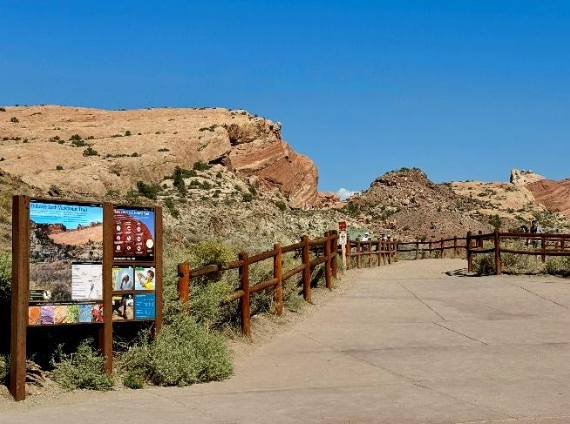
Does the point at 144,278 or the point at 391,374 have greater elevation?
the point at 144,278

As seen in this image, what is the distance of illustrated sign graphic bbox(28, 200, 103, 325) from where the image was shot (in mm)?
8539

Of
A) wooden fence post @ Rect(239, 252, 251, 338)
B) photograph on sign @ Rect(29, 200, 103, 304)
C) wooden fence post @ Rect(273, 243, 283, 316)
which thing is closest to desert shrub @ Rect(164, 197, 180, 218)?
wooden fence post @ Rect(273, 243, 283, 316)

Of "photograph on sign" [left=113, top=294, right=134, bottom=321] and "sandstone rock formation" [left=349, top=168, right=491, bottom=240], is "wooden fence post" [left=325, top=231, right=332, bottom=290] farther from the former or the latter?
"sandstone rock formation" [left=349, top=168, right=491, bottom=240]

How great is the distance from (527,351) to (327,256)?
8727 mm

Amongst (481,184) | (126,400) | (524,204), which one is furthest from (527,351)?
(481,184)

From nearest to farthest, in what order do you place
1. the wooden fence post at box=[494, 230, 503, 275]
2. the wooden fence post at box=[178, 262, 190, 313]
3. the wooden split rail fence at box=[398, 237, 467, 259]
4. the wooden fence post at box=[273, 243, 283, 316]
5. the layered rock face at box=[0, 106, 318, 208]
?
1. the wooden fence post at box=[178, 262, 190, 313]
2. the wooden fence post at box=[273, 243, 283, 316]
3. the wooden fence post at box=[494, 230, 503, 275]
4. the wooden split rail fence at box=[398, 237, 467, 259]
5. the layered rock face at box=[0, 106, 318, 208]

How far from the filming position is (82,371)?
29.1 feet

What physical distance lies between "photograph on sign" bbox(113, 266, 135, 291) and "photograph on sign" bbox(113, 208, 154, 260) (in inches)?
5.6

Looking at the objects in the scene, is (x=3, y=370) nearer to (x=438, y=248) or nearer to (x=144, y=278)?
(x=144, y=278)

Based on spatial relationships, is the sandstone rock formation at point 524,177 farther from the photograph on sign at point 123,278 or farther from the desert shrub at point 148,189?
the photograph on sign at point 123,278

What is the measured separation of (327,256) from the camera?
20.0 metres

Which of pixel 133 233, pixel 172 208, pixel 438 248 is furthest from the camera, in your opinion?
pixel 172 208

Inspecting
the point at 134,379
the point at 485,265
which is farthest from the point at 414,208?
the point at 134,379

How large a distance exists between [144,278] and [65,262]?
46.7 inches
